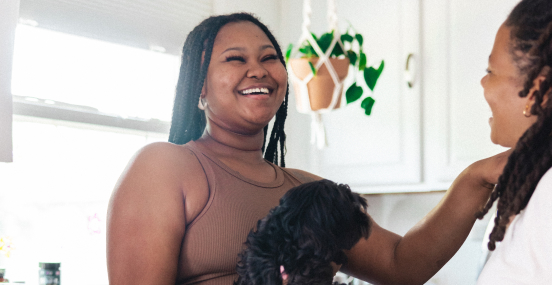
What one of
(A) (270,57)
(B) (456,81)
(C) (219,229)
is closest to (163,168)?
(C) (219,229)

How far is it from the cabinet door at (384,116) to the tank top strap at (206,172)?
4.03 ft

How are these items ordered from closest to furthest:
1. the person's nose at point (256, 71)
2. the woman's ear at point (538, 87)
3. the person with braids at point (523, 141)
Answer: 1. the person with braids at point (523, 141)
2. the woman's ear at point (538, 87)
3. the person's nose at point (256, 71)

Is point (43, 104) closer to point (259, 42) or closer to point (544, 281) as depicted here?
point (259, 42)

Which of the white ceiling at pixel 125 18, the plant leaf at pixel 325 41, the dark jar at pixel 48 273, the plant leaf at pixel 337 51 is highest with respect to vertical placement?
the white ceiling at pixel 125 18

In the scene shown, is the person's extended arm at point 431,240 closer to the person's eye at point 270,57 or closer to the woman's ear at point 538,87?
the woman's ear at point 538,87

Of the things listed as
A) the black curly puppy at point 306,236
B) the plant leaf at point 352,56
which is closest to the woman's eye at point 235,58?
the black curly puppy at point 306,236

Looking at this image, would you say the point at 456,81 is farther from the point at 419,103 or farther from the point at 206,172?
the point at 206,172

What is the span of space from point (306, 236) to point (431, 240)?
42cm

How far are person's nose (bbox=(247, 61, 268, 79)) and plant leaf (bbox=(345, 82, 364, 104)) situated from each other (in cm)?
102

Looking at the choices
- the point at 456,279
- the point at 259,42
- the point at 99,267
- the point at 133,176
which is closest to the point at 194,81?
the point at 259,42

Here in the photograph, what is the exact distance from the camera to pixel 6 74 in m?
1.02

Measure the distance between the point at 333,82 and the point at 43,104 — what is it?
115 cm

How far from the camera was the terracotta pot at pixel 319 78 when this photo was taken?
6.49 ft

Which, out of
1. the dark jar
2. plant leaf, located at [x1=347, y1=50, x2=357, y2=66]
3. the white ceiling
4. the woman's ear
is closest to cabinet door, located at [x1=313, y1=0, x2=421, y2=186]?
plant leaf, located at [x1=347, y1=50, x2=357, y2=66]
